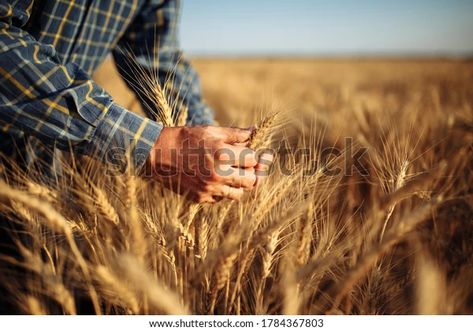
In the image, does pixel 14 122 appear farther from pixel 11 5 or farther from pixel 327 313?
pixel 327 313

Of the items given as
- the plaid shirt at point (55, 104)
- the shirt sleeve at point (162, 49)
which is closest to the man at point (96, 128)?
the plaid shirt at point (55, 104)

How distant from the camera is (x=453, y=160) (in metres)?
0.97

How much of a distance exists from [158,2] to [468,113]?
3.77ft

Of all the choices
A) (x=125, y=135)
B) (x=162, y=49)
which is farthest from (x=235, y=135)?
(x=162, y=49)

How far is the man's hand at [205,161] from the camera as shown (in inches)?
25.7

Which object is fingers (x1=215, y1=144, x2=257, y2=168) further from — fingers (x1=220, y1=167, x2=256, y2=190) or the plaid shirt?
the plaid shirt

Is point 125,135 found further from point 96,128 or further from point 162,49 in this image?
point 162,49

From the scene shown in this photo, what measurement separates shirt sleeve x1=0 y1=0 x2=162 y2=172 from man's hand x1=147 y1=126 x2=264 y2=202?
33mm

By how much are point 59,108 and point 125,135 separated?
0.43 feet

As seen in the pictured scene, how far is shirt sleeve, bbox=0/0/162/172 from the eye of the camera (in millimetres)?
648

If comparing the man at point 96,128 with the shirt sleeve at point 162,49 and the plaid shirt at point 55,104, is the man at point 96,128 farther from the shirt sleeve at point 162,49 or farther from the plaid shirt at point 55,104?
the shirt sleeve at point 162,49
